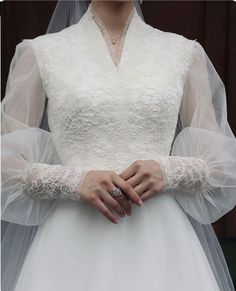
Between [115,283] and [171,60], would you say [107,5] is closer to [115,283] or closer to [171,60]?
[171,60]

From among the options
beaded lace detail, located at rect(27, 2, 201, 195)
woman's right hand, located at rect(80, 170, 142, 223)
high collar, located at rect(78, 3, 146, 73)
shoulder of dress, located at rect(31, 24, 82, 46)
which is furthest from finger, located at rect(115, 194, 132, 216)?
shoulder of dress, located at rect(31, 24, 82, 46)

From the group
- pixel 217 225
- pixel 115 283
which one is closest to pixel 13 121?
pixel 115 283

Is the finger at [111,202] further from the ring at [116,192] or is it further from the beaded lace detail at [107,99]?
the beaded lace detail at [107,99]

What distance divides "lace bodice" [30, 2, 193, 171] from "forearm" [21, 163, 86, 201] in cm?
8

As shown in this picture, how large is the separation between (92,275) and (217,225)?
1402 mm

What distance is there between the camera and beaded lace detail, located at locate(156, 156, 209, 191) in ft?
3.99

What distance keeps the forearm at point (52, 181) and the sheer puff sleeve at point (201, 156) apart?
0.17 meters

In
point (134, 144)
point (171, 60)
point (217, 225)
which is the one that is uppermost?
point (171, 60)

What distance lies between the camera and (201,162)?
4.12 ft

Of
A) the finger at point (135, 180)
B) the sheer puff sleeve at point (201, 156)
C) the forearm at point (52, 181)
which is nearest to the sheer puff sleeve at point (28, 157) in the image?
the forearm at point (52, 181)

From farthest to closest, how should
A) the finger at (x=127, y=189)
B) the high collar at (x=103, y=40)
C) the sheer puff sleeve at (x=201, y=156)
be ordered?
1. the high collar at (x=103, y=40)
2. the sheer puff sleeve at (x=201, y=156)
3. the finger at (x=127, y=189)

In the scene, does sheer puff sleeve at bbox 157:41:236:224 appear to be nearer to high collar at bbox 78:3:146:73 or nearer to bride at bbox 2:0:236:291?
bride at bbox 2:0:236:291

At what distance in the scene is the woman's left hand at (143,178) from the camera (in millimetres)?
1166

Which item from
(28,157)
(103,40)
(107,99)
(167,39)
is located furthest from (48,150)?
(167,39)
